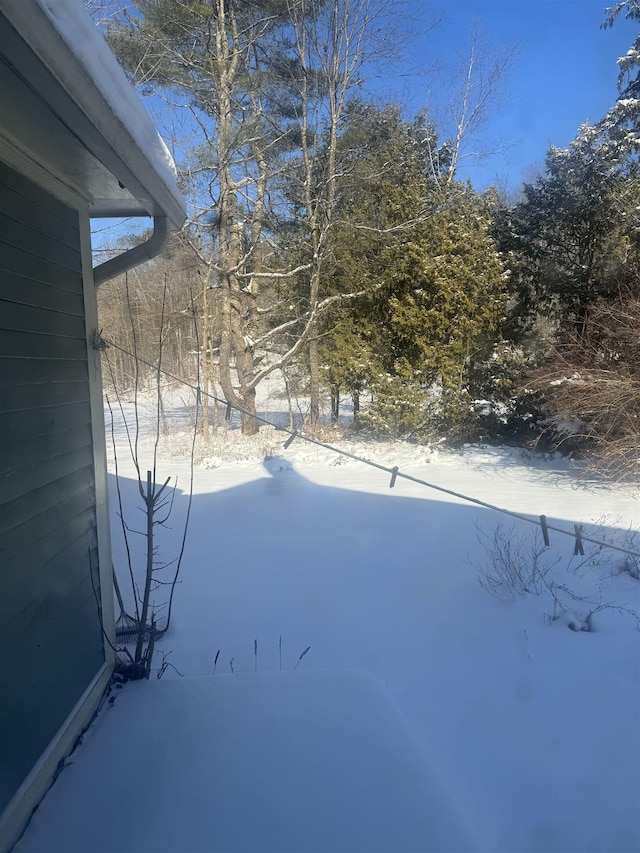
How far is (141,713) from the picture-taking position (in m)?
2.07

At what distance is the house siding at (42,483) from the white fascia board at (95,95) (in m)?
0.31

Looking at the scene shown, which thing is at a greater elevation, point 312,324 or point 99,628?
point 312,324

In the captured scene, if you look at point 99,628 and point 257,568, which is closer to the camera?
point 99,628

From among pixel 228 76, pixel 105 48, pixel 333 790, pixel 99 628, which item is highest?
pixel 228 76

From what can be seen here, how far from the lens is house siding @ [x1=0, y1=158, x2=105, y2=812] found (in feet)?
4.67

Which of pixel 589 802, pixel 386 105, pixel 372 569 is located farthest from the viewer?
pixel 386 105

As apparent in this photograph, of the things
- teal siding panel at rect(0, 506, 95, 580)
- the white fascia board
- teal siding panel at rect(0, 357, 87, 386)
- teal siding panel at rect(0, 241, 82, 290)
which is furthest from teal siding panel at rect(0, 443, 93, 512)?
the white fascia board

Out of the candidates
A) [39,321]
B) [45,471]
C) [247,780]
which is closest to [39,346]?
[39,321]

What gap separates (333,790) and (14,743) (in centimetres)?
98

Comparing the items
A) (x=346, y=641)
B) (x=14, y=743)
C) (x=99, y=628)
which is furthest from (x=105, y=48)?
(x=346, y=641)

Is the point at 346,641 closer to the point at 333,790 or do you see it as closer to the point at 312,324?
the point at 333,790

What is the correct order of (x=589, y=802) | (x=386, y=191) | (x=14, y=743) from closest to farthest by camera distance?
(x=14, y=743)
(x=589, y=802)
(x=386, y=191)

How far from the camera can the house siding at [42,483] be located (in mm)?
1423

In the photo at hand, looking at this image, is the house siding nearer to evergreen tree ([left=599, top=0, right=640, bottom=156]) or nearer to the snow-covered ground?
the snow-covered ground
